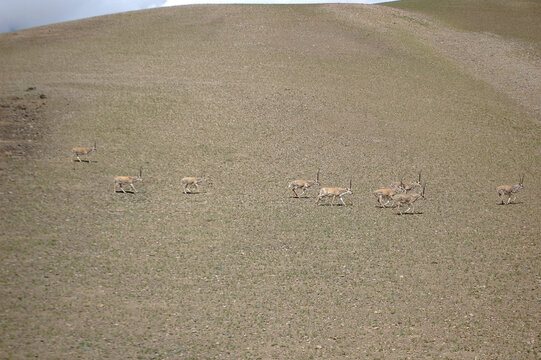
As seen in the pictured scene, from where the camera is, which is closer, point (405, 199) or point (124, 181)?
point (405, 199)

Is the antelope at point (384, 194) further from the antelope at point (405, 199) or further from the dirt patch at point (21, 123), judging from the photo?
the dirt patch at point (21, 123)

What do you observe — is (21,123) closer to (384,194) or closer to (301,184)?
(301,184)

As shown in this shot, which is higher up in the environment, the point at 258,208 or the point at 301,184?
the point at 301,184

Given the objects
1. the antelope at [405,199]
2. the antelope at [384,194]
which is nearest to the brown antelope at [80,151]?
the antelope at [384,194]

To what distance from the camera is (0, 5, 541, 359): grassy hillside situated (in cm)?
1352

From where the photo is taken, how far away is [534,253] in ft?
63.8

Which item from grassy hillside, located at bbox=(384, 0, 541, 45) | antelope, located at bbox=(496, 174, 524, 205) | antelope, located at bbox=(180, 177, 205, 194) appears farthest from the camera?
grassy hillside, located at bbox=(384, 0, 541, 45)

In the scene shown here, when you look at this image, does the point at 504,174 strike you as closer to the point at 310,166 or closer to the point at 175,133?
the point at 310,166

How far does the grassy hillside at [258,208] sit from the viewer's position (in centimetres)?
1352

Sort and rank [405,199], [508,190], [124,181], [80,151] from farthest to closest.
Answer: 1. [80,151]
2. [508,190]
3. [124,181]
4. [405,199]

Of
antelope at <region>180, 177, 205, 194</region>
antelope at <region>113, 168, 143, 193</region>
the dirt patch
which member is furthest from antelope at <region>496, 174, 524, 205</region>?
the dirt patch

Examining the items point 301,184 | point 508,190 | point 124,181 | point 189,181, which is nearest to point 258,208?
point 301,184

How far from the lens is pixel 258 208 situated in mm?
22688

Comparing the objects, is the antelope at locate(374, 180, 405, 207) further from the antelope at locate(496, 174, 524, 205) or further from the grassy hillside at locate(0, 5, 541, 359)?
the antelope at locate(496, 174, 524, 205)
